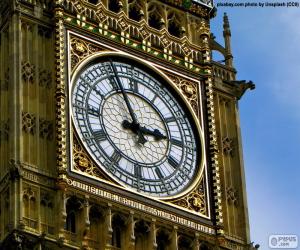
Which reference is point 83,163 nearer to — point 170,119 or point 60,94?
point 60,94

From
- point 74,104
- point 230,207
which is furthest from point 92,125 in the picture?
point 230,207

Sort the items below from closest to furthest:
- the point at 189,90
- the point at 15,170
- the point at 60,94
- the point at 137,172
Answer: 1. the point at 15,170
2. the point at 60,94
3. the point at 137,172
4. the point at 189,90

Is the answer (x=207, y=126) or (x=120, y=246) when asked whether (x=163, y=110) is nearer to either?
(x=207, y=126)

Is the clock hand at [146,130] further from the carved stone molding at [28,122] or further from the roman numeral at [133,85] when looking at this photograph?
the carved stone molding at [28,122]

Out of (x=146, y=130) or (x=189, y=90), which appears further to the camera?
(x=189, y=90)

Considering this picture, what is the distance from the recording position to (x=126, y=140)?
42406 millimetres

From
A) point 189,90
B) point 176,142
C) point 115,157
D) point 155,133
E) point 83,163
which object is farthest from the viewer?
point 189,90

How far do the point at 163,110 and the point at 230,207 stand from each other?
2439 mm

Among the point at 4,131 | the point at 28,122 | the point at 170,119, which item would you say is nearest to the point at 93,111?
the point at 28,122

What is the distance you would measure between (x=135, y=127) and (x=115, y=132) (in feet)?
1.70

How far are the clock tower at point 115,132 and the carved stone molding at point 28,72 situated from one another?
0.09 ft

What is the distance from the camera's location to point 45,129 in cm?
4153

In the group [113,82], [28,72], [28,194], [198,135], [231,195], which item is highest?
[113,82]

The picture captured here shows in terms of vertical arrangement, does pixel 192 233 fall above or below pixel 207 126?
below
